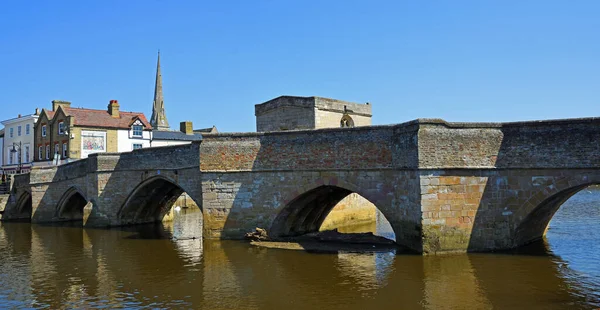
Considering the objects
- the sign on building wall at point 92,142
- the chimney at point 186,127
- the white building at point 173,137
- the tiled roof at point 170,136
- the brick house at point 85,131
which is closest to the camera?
the brick house at point 85,131

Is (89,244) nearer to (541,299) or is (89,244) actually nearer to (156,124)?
(541,299)

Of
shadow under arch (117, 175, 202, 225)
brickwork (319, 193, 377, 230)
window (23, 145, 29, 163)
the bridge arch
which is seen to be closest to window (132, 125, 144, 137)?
window (23, 145, 29, 163)

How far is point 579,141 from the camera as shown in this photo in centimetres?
1477

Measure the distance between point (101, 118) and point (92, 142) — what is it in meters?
2.41

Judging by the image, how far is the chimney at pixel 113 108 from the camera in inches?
1646

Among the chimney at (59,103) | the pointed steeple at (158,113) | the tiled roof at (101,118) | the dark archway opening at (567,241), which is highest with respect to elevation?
the pointed steeple at (158,113)

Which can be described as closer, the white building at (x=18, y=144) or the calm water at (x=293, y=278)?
the calm water at (x=293, y=278)

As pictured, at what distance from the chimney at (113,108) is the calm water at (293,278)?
22.9m

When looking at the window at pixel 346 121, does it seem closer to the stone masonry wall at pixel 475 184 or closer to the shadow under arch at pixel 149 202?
the shadow under arch at pixel 149 202

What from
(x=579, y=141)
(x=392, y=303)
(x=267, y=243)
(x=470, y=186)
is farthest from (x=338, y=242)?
(x=579, y=141)

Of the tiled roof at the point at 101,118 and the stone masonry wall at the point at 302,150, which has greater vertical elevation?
the tiled roof at the point at 101,118

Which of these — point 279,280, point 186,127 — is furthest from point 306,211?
point 186,127

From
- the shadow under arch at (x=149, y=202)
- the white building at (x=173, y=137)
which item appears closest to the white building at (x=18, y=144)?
the white building at (x=173, y=137)

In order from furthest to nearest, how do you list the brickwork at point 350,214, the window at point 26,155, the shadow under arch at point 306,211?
the window at point 26,155, the brickwork at point 350,214, the shadow under arch at point 306,211
